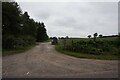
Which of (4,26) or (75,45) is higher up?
(4,26)

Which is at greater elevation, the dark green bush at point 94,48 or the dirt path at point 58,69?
the dark green bush at point 94,48

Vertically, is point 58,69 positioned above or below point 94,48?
below

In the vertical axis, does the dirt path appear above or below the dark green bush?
below

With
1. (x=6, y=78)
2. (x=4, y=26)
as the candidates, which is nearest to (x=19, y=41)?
(x=4, y=26)

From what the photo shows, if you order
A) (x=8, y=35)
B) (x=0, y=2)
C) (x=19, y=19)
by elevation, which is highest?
(x=0, y=2)

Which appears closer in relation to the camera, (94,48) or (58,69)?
(58,69)

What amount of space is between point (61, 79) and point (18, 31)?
81.7ft

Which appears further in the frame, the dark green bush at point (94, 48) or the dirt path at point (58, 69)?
the dark green bush at point (94, 48)

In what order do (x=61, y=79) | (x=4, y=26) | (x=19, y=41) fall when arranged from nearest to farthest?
(x=61, y=79) → (x=4, y=26) → (x=19, y=41)

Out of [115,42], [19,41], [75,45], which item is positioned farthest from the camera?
[19,41]

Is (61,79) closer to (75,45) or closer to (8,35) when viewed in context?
(75,45)

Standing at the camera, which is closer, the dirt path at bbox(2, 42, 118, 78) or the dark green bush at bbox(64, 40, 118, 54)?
the dirt path at bbox(2, 42, 118, 78)

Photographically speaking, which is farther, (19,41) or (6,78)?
(19,41)

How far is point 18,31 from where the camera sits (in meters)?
32.1
